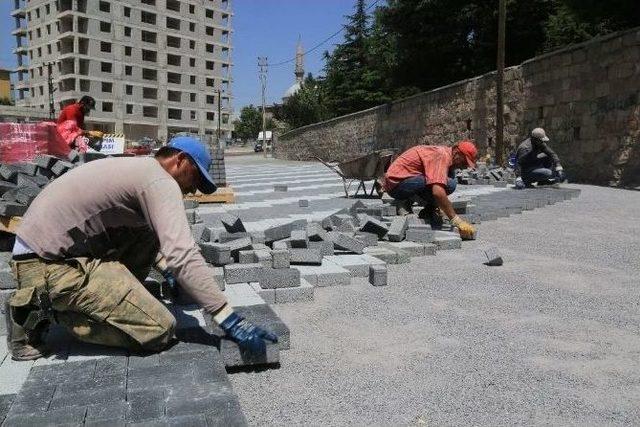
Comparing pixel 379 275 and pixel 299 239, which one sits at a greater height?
pixel 299 239

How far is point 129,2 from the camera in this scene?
5738cm

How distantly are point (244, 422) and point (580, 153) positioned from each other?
11961 mm

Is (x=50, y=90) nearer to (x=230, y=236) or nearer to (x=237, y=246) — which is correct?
(x=230, y=236)

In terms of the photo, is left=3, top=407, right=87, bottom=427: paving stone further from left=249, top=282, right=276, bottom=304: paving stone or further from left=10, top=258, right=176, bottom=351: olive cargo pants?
left=249, top=282, right=276, bottom=304: paving stone

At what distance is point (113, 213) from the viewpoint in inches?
102

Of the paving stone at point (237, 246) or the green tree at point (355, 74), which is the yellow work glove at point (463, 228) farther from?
the green tree at point (355, 74)

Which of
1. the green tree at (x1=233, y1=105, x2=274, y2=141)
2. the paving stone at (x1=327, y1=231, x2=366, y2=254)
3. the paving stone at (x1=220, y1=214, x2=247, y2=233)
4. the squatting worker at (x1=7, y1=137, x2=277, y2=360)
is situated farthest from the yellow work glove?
the green tree at (x1=233, y1=105, x2=274, y2=141)

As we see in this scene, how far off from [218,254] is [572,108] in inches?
419

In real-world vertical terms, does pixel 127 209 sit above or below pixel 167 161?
below

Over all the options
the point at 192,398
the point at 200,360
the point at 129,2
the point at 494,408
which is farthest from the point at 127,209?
the point at 129,2

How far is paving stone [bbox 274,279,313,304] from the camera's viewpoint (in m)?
3.82

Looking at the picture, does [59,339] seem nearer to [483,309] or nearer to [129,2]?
[483,309]

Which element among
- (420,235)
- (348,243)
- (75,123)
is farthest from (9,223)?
(75,123)

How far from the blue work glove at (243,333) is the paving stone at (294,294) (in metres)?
1.20
